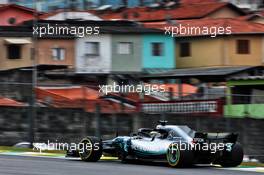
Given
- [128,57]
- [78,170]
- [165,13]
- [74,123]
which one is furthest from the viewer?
[165,13]

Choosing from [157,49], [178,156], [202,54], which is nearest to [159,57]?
[157,49]

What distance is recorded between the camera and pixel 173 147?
1647cm

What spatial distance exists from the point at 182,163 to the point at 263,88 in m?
18.3

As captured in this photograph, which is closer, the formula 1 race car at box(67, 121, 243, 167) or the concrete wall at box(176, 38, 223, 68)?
the formula 1 race car at box(67, 121, 243, 167)

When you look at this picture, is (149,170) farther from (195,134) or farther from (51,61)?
(51,61)

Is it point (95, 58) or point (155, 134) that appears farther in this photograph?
point (95, 58)

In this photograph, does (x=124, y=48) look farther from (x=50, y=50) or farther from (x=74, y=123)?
(x=74, y=123)

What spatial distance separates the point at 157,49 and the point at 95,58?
5033 mm

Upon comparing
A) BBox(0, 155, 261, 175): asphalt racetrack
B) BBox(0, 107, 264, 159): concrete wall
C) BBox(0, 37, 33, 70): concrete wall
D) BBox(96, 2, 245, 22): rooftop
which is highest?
Answer: BBox(96, 2, 245, 22): rooftop

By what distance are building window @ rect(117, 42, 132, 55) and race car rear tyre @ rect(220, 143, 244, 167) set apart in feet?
120

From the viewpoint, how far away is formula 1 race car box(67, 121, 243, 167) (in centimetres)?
1650

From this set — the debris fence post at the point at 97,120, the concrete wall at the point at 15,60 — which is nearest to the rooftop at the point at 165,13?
→ the concrete wall at the point at 15,60

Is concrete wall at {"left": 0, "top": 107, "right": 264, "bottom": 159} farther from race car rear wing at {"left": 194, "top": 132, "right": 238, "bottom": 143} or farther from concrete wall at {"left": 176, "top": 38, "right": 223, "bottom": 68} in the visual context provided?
concrete wall at {"left": 176, "top": 38, "right": 223, "bottom": 68}

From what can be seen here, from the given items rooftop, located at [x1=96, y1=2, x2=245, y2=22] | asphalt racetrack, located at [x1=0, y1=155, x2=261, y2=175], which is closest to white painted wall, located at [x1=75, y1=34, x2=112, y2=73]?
rooftop, located at [x1=96, y1=2, x2=245, y2=22]
